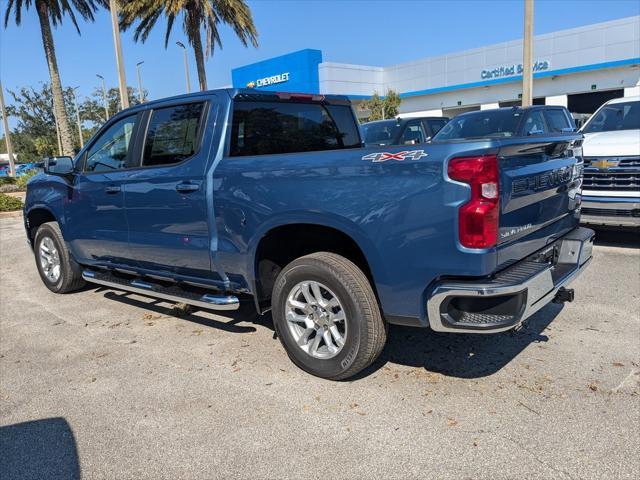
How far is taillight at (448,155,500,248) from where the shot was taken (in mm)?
2969

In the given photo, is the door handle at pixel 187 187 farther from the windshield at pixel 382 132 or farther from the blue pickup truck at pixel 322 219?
the windshield at pixel 382 132

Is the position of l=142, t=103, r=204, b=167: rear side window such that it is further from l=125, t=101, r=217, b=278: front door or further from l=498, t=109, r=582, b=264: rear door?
l=498, t=109, r=582, b=264: rear door

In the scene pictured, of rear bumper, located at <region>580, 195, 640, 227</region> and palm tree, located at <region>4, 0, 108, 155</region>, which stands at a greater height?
palm tree, located at <region>4, 0, 108, 155</region>

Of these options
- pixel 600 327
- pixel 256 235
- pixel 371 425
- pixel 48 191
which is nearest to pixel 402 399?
pixel 371 425

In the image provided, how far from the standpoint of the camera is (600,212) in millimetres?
7160

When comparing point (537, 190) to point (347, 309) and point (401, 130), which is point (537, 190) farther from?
point (401, 130)

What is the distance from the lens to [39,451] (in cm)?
310

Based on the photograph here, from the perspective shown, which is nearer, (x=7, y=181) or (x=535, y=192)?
(x=535, y=192)

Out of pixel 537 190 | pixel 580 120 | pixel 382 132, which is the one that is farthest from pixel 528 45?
pixel 537 190

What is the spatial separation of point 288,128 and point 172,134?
3.24 feet

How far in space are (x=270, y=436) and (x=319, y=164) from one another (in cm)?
168

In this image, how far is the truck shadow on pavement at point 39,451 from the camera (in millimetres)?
2900

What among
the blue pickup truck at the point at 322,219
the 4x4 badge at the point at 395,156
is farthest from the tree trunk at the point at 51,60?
the 4x4 badge at the point at 395,156

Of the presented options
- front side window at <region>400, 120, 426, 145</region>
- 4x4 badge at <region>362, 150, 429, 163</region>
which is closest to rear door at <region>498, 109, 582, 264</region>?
4x4 badge at <region>362, 150, 429, 163</region>
